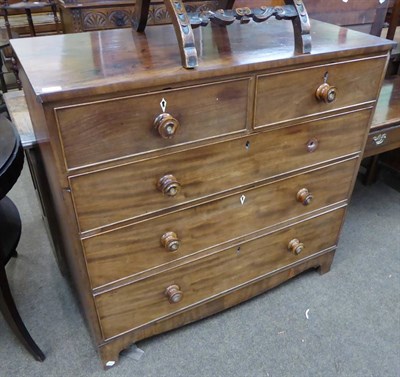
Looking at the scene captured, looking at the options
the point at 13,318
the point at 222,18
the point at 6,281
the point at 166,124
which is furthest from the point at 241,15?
the point at 13,318

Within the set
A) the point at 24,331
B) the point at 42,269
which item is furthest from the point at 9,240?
the point at 42,269

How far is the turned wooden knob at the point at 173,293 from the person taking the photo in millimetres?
1188

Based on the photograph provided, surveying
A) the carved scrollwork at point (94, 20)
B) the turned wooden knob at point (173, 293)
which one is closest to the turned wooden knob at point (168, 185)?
the turned wooden knob at point (173, 293)

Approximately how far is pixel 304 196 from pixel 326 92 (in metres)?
0.36

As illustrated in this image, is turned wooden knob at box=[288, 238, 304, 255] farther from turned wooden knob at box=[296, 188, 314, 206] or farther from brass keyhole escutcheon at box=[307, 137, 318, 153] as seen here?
brass keyhole escutcheon at box=[307, 137, 318, 153]

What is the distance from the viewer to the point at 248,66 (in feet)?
2.98

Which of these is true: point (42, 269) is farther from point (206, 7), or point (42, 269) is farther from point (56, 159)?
point (206, 7)

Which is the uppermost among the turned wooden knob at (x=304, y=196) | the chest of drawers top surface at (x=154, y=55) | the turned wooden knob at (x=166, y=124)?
the chest of drawers top surface at (x=154, y=55)

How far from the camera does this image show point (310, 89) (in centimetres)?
105

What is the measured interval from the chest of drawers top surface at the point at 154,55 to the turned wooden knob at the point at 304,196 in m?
0.43

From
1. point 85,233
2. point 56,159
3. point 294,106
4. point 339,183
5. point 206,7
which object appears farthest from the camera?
point 206,7

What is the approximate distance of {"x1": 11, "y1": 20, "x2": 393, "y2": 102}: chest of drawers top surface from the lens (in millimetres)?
802

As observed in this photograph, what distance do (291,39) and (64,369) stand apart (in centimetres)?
126

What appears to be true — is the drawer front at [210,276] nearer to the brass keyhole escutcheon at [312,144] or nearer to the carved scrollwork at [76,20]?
the brass keyhole escutcheon at [312,144]
